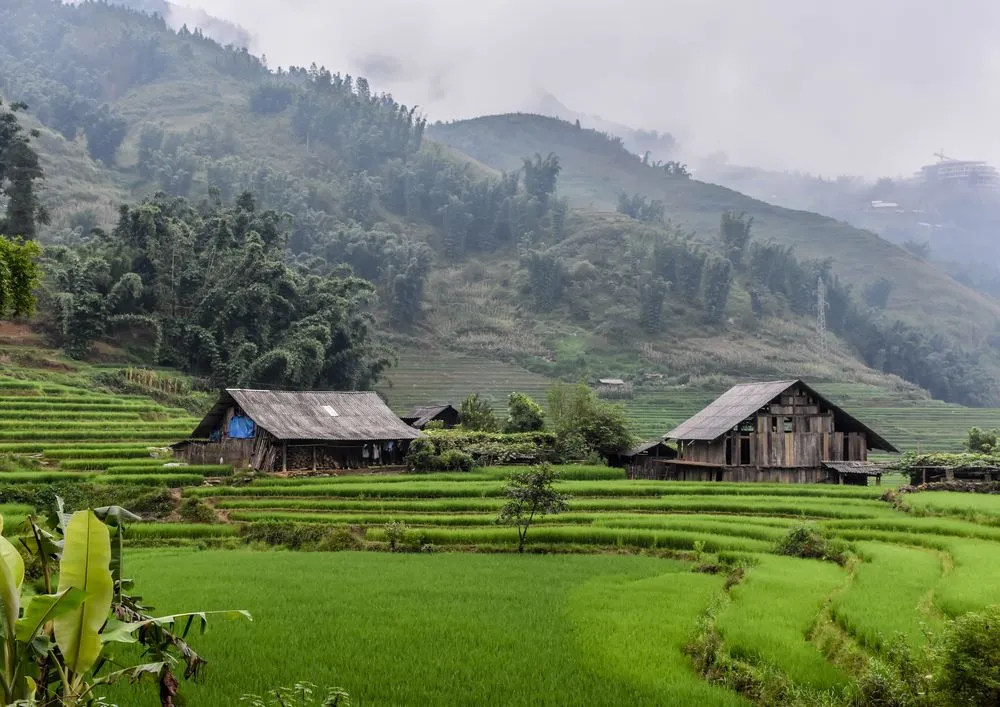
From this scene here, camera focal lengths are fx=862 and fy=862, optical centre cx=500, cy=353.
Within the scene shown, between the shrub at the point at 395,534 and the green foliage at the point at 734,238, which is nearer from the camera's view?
the shrub at the point at 395,534

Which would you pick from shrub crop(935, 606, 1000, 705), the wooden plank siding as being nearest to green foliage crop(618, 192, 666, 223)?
the wooden plank siding

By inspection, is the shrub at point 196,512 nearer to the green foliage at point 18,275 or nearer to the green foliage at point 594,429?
the green foliage at point 18,275

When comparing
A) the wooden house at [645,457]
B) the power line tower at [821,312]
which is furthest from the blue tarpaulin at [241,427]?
the power line tower at [821,312]

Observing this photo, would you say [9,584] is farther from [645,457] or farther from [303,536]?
[645,457]

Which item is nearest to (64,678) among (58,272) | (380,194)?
(58,272)

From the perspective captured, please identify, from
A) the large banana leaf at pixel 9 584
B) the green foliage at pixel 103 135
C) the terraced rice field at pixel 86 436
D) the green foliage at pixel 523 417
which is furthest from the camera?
the green foliage at pixel 103 135

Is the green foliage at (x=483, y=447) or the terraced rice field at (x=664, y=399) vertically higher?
the terraced rice field at (x=664, y=399)

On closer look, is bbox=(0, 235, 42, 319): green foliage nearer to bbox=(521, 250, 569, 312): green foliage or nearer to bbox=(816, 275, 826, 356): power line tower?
bbox=(521, 250, 569, 312): green foliage

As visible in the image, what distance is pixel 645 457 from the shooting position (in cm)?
4134

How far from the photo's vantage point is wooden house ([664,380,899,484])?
3756cm

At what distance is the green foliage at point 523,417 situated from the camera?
4341 centimetres

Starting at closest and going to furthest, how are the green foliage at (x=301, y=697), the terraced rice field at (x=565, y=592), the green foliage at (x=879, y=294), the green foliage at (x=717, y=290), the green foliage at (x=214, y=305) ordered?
1. the green foliage at (x=301, y=697)
2. the terraced rice field at (x=565, y=592)
3. the green foliage at (x=214, y=305)
4. the green foliage at (x=717, y=290)
5. the green foliage at (x=879, y=294)

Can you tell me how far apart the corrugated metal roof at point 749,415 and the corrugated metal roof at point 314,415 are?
12986mm

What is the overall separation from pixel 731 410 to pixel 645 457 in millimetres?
4776
